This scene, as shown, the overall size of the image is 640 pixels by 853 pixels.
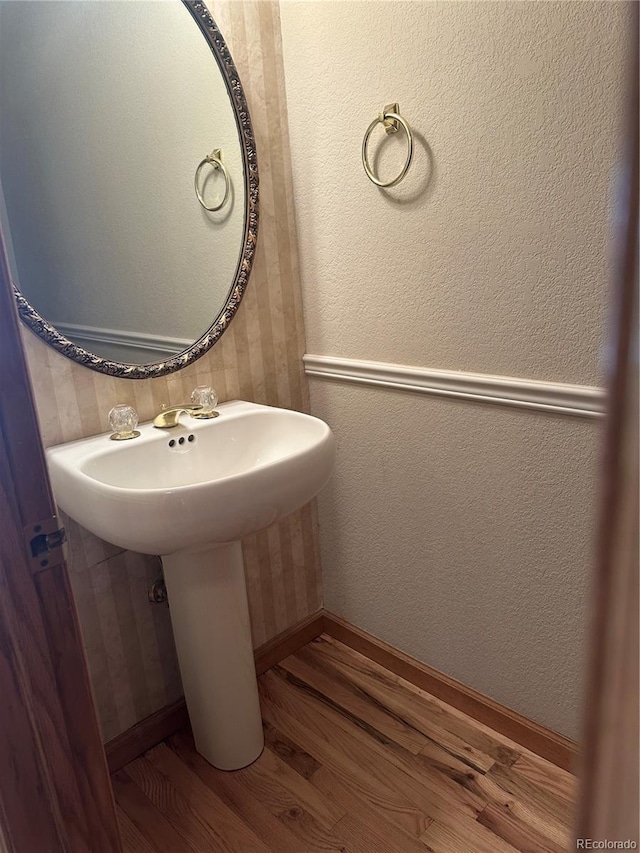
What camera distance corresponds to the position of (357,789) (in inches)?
56.7

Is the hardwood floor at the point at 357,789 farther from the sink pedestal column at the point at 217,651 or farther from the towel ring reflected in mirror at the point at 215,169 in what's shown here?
the towel ring reflected in mirror at the point at 215,169

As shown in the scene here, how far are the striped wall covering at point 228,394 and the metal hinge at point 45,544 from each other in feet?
2.10

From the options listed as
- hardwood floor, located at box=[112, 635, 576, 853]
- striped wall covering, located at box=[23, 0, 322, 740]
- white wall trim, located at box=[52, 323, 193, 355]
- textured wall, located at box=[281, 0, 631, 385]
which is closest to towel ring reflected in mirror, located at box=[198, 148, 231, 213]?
striped wall covering, located at box=[23, 0, 322, 740]

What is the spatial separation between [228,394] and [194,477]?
0.97 feet

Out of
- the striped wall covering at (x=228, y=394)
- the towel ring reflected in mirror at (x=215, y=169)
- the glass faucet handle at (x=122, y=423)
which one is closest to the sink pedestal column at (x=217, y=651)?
the striped wall covering at (x=228, y=394)

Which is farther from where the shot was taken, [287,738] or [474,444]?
[287,738]

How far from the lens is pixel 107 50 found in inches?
52.4

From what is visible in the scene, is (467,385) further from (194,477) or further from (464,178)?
(194,477)

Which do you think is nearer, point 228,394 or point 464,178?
point 464,178

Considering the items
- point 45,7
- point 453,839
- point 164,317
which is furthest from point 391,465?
point 45,7

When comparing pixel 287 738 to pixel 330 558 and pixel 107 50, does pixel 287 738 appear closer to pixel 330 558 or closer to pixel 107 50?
pixel 330 558

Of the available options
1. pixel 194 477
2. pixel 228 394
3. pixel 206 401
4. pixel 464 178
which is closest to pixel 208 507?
pixel 194 477

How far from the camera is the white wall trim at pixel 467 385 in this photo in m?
1.25

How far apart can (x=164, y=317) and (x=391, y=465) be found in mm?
688
